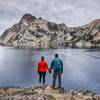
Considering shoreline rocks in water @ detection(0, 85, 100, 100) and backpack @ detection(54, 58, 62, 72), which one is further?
backpack @ detection(54, 58, 62, 72)

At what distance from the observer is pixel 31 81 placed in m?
58.8

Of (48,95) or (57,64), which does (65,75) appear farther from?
(48,95)

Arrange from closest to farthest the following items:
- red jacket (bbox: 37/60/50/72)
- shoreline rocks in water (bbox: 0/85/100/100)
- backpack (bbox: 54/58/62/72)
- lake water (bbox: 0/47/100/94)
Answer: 1. shoreline rocks in water (bbox: 0/85/100/100)
2. backpack (bbox: 54/58/62/72)
3. red jacket (bbox: 37/60/50/72)
4. lake water (bbox: 0/47/100/94)

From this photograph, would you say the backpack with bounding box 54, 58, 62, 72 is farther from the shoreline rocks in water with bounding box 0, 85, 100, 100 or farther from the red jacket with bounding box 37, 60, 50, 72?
the shoreline rocks in water with bounding box 0, 85, 100, 100

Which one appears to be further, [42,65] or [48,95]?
[42,65]

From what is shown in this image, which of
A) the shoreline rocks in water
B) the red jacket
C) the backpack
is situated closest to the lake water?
the red jacket

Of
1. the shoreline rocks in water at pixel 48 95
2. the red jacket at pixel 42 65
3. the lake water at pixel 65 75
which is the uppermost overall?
the red jacket at pixel 42 65

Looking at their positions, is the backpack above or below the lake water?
above

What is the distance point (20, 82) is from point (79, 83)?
1192cm

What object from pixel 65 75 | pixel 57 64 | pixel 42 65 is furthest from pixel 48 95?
pixel 65 75

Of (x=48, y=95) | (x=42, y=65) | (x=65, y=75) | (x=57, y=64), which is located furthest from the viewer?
(x=65, y=75)

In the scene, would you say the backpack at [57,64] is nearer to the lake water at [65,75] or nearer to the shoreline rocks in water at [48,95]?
the shoreline rocks in water at [48,95]

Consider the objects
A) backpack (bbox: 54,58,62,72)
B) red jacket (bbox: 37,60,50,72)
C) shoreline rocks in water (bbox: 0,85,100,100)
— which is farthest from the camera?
red jacket (bbox: 37,60,50,72)

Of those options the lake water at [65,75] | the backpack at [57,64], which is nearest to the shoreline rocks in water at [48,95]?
the backpack at [57,64]
